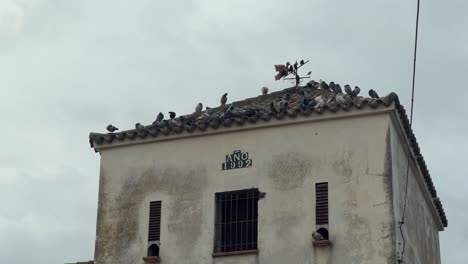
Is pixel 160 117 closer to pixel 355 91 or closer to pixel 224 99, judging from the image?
pixel 224 99

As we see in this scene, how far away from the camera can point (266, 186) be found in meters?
22.0

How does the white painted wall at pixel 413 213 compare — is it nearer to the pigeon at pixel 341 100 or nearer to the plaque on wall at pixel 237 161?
the pigeon at pixel 341 100

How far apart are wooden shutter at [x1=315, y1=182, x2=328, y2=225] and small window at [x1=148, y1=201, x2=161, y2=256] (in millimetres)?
4022

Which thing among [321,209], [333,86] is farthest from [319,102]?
[321,209]

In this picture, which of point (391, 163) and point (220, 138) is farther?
point (220, 138)

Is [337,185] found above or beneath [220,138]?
beneath

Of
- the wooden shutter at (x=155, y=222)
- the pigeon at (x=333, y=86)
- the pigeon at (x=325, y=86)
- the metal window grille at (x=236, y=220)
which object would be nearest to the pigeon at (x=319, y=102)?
the pigeon at (x=333, y=86)

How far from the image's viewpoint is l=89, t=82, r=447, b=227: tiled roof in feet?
70.8

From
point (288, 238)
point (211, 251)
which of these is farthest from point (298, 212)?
point (211, 251)

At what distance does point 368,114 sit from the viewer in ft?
70.3

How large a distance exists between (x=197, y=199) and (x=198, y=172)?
69 cm

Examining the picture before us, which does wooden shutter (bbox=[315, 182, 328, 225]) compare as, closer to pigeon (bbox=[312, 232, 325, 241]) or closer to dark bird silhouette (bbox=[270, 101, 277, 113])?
pigeon (bbox=[312, 232, 325, 241])

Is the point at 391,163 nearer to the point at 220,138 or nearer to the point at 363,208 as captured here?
the point at 363,208

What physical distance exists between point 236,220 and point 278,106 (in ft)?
9.49
